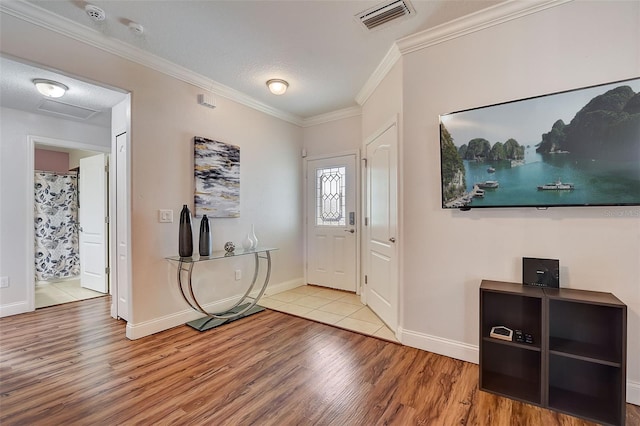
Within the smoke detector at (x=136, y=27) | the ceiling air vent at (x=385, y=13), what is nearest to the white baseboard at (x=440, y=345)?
the ceiling air vent at (x=385, y=13)

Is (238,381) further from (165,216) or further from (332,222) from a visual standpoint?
(332,222)

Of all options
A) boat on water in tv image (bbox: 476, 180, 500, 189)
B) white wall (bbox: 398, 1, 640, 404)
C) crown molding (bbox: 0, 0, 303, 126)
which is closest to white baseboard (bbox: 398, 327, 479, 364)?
white wall (bbox: 398, 1, 640, 404)

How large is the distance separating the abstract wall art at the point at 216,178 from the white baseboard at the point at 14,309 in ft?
8.48

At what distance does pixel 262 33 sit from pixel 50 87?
229cm

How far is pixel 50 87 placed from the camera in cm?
287

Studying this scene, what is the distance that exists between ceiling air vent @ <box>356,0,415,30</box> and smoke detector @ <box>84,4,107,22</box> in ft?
6.14

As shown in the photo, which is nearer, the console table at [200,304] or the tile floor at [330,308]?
the console table at [200,304]

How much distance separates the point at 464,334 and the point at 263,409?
1591 millimetres

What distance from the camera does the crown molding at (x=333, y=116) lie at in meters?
4.10

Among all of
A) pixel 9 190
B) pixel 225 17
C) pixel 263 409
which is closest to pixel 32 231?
pixel 9 190

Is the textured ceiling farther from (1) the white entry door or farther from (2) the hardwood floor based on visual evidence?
(2) the hardwood floor

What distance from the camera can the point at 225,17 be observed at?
2.19 m

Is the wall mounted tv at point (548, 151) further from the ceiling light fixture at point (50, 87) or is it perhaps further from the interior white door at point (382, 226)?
the ceiling light fixture at point (50, 87)

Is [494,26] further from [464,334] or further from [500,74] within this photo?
[464,334]
